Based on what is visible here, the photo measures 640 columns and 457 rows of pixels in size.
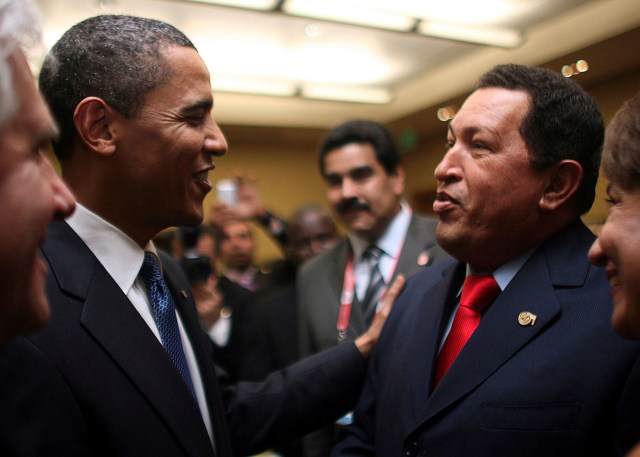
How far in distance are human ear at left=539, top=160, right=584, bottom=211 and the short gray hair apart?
1242 millimetres

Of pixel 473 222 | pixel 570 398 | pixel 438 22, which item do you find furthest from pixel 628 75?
pixel 438 22

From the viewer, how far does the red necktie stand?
1.48 m

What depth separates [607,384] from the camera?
120cm

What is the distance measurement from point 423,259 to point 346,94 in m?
4.11

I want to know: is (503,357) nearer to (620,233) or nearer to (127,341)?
(620,233)

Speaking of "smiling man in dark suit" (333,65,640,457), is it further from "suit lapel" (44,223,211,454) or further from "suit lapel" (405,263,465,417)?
"suit lapel" (44,223,211,454)

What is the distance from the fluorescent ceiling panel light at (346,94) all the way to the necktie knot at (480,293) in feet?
15.7

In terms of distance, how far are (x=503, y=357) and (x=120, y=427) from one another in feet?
2.79

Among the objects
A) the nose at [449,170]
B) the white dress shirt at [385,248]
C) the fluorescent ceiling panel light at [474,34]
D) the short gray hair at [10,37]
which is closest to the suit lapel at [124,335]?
the short gray hair at [10,37]

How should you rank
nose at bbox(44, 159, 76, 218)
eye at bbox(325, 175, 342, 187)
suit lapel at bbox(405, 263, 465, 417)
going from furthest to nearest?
eye at bbox(325, 175, 342, 187) → suit lapel at bbox(405, 263, 465, 417) → nose at bbox(44, 159, 76, 218)

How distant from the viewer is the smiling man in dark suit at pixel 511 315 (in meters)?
1.22

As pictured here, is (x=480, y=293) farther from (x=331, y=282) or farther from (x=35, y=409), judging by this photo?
(x=331, y=282)

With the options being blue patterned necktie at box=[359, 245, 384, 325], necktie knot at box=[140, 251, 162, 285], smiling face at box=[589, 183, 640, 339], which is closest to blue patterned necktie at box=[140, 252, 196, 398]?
necktie knot at box=[140, 251, 162, 285]

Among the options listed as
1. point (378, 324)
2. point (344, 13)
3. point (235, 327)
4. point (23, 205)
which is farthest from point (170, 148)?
point (344, 13)
